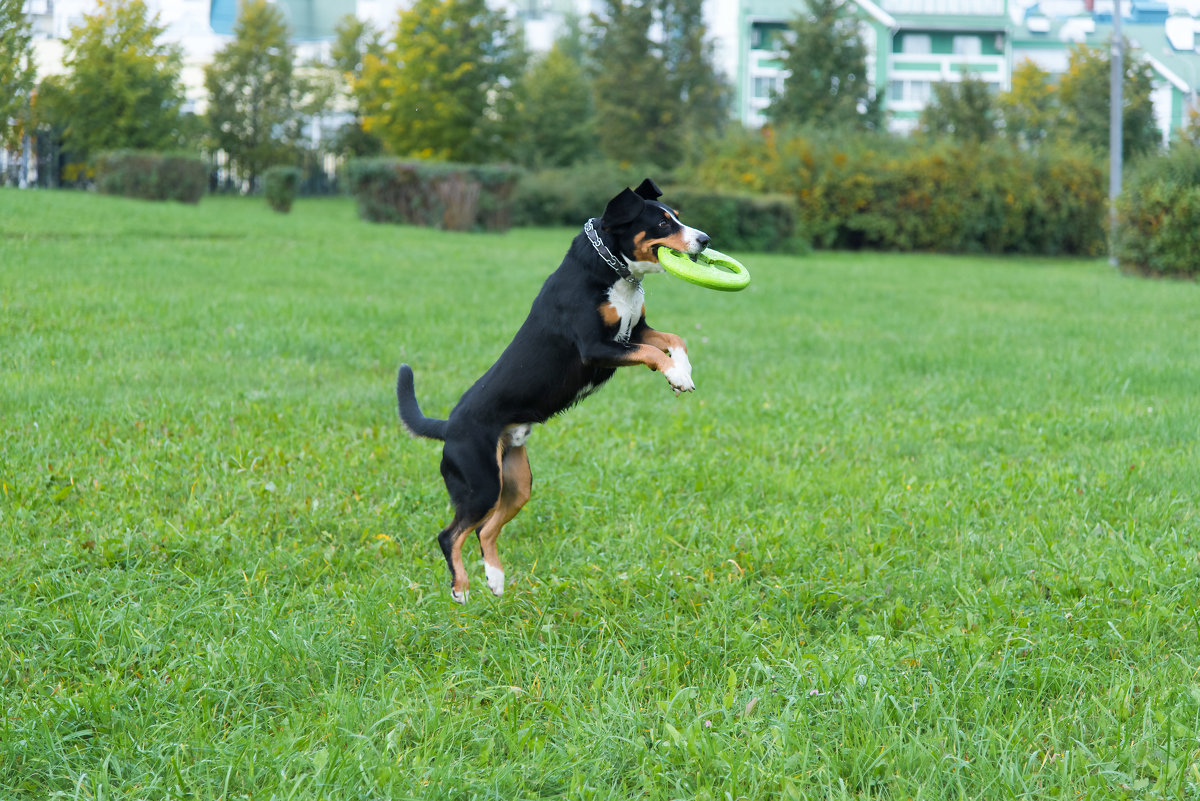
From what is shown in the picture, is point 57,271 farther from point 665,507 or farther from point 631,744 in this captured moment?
point 631,744

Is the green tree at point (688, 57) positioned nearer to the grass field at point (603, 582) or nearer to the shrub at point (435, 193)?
the shrub at point (435, 193)

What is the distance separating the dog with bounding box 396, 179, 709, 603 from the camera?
3330 mm

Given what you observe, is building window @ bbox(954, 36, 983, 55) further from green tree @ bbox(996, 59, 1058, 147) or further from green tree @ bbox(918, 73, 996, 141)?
green tree @ bbox(918, 73, 996, 141)

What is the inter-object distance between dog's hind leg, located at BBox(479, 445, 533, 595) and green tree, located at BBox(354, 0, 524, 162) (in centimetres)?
3768

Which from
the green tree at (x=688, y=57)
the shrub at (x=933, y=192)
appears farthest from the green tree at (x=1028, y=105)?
the shrub at (x=933, y=192)

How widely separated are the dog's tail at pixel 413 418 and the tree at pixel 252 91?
46.1 metres

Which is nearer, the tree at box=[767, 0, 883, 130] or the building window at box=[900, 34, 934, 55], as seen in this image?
the tree at box=[767, 0, 883, 130]

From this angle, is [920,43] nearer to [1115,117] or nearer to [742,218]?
[1115,117]

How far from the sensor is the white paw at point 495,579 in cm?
373

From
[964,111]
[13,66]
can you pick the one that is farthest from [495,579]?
[964,111]

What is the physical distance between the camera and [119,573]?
387 centimetres

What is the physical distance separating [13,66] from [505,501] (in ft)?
50.4

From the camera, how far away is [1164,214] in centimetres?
1873

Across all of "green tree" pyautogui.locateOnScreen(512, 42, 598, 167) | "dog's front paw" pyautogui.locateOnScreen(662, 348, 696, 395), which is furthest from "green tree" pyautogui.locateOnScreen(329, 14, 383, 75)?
"dog's front paw" pyautogui.locateOnScreen(662, 348, 696, 395)
